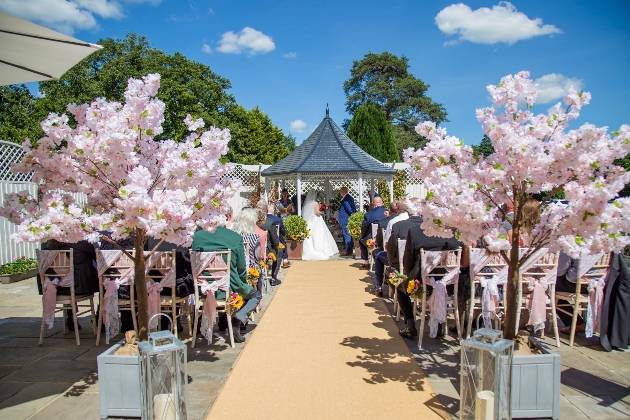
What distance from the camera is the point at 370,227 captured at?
9.42 metres

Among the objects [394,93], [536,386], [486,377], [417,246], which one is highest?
[394,93]

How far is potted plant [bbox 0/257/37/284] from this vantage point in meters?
9.30

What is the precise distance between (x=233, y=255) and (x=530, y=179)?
326 cm

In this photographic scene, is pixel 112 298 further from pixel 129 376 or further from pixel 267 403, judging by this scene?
pixel 267 403

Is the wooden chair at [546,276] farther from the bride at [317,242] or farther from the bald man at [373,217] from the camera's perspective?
the bride at [317,242]

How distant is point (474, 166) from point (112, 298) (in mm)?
3926

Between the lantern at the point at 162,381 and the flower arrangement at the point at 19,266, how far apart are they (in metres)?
8.11

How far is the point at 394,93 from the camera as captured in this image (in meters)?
34.0

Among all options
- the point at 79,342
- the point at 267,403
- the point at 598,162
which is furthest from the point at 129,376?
the point at 598,162

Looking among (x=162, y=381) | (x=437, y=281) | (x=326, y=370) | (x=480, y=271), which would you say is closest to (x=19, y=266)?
(x=326, y=370)

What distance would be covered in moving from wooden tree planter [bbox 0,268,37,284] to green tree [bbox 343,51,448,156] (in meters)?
26.5

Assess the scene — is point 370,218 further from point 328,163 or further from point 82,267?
point 82,267

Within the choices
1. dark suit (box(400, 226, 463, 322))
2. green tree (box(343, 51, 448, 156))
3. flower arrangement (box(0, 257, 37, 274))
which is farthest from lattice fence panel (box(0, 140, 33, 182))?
green tree (box(343, 51, 448, 156))

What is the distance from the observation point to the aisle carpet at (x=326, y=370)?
11.3 ft
